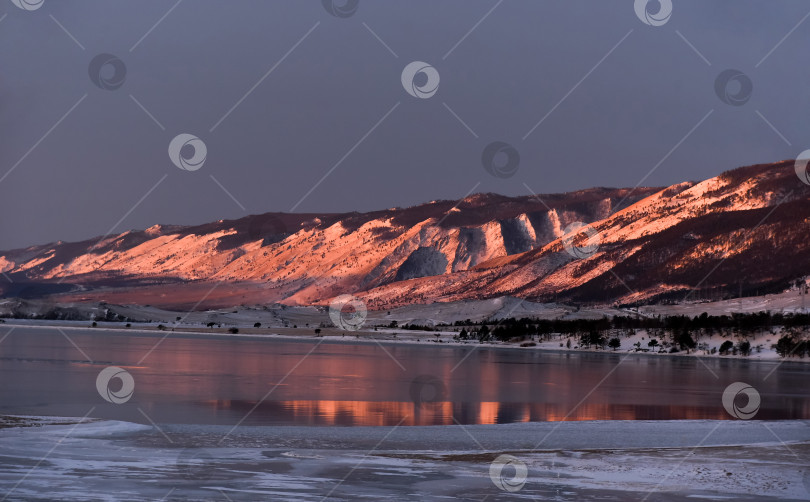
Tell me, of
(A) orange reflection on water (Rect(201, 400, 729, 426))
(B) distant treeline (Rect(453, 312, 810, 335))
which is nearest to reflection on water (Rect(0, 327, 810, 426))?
(A) orange reflection on water (Rect(201, 400, 729, 426))

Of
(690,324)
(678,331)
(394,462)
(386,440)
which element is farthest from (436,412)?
(690,324)

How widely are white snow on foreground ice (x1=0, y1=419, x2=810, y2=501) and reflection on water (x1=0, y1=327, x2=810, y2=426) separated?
3.05 m

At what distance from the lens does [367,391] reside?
122 ft

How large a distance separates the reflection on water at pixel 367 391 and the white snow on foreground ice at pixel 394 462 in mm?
3046

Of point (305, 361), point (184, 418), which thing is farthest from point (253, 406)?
point (305, 361)

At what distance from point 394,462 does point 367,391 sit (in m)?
17.7

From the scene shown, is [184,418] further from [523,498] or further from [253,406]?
[523,498]

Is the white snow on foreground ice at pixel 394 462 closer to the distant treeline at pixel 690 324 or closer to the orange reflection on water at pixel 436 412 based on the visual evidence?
the orange reflection on water at pixel 436 412

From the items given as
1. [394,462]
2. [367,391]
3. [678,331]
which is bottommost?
[394,462]

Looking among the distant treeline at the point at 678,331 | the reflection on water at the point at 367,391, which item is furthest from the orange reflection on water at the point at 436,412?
the distant treeline at the point at 678,331

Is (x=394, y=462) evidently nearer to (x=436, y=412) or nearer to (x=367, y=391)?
(x=436, y=412)

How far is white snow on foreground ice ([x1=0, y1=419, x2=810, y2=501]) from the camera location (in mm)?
16359

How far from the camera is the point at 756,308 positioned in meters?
126

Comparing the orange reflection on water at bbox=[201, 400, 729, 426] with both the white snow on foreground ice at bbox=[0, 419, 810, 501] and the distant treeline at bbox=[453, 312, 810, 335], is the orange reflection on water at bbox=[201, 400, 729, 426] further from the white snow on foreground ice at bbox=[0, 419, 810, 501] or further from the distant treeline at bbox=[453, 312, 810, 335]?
the distant treeline at bbox=[453, 312, 810, 335]
